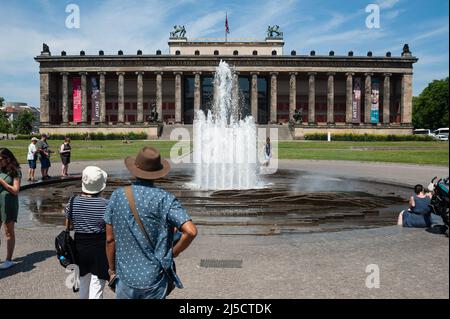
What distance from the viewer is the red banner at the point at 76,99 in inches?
3132

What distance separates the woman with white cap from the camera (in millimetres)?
4672

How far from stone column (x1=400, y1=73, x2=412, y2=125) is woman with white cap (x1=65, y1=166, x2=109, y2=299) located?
8418cm

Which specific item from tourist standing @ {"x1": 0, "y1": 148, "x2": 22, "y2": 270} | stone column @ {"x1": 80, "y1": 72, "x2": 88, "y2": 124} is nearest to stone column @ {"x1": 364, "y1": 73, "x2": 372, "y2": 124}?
stone column @ {"x1": 80, "y1": 72, "x2": 88, "y2": 124}

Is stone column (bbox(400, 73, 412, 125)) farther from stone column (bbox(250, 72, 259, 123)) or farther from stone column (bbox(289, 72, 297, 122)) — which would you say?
stone column (bbox(250, 72, 259, 123))

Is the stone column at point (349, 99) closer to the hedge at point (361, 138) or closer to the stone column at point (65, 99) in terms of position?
the hedge at point (361, 138)

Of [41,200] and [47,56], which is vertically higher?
[47,56]

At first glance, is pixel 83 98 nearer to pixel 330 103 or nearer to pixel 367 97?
pixel 330 103

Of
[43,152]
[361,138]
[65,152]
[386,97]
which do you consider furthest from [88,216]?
[386,97]

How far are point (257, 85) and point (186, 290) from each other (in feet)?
257

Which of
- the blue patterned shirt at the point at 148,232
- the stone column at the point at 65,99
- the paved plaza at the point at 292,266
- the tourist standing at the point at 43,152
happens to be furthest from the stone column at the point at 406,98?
the blue patterned shirt at the point at 148,232

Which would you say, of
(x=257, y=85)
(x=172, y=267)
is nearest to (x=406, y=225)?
(x=172, y=267)

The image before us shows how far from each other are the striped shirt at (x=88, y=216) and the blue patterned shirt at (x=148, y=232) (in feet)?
2.84
